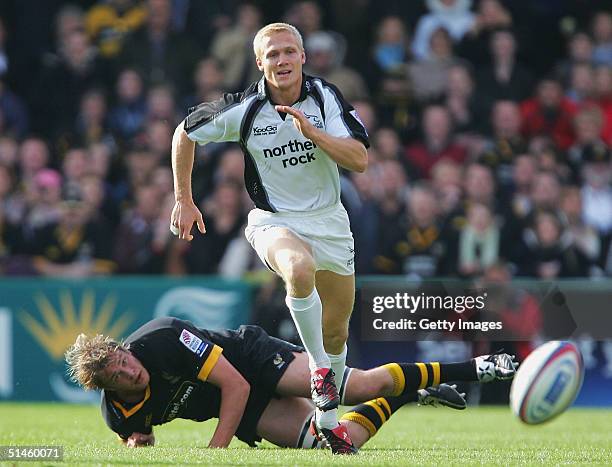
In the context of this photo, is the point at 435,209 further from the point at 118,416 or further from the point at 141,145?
the point at 118,416

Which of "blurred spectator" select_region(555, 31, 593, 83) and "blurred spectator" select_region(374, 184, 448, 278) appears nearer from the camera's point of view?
"blurred spectator" select_region(374, 184, 448, 278)

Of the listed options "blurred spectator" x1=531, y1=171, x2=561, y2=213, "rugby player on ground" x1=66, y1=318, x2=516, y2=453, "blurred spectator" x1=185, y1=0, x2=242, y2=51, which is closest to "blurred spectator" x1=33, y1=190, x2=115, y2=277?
"blurred spectator" x1=185, y1=0, x2=242, y2=51

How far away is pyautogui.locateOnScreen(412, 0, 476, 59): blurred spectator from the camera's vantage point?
16.4 meters

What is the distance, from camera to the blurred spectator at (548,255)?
45.0 ft

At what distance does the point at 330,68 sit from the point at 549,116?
2.70 metres

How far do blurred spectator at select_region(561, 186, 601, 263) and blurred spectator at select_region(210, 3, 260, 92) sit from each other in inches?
161

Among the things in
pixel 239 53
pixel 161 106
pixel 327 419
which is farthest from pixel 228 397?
pixel 239 53

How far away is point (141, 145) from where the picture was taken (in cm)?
1550

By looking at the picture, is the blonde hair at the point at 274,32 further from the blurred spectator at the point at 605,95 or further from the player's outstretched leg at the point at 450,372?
the blurred spectator at the point at 605,95

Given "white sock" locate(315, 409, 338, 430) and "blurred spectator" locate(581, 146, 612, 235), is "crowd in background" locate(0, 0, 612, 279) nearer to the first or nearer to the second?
"blurred spectator" locate(581, 146, 612, 235)

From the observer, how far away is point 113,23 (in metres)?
17.0

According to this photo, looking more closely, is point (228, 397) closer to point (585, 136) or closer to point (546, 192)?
point (546, 192)

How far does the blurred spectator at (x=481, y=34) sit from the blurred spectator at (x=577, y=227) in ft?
8.61

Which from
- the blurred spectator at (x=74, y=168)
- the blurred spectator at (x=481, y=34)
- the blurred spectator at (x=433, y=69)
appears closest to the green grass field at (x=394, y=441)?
the blurred spectator at (x=74, y=168)
